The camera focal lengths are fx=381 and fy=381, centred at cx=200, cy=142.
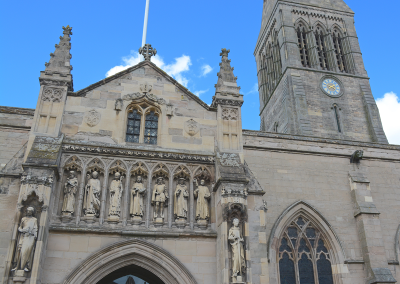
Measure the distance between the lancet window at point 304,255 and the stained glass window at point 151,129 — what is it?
19.3 feet

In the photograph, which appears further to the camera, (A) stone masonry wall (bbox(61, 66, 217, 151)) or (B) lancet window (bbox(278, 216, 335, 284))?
(B) lancet window (bbox(278, 216, 335, 284))

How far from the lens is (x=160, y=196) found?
33.0 ft

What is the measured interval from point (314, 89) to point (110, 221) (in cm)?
2018

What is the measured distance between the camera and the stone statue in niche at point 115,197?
381 inches

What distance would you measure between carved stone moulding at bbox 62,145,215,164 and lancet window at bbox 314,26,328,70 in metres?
20.6

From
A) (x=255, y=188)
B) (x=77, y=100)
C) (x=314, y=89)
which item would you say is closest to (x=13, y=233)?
(x=77, y=100)

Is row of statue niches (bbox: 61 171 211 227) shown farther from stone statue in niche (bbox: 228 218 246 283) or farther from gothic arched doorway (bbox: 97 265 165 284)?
gothic arched doorway (bbox: 97 265 165 284)

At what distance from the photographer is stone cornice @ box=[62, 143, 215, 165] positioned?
401 inches

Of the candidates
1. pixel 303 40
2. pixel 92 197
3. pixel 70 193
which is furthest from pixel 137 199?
pixel 303 40

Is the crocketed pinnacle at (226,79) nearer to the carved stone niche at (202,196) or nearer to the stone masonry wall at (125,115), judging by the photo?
the stone masonry wall at (125,115)

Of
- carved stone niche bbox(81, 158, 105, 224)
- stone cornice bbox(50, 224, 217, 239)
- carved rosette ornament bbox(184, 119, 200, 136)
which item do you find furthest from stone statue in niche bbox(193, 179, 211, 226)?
carved stone niche bbox(81, 158, 105, 224)

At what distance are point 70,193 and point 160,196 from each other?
2281 millimetres

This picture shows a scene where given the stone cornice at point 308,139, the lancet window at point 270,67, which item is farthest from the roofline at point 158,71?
the lancet window at point 270,67

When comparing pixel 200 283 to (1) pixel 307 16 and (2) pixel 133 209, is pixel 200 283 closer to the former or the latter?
(2) pixel 133 209
